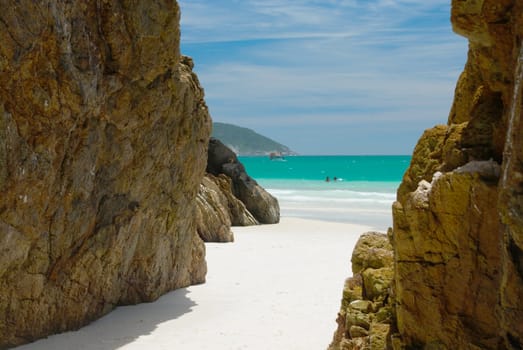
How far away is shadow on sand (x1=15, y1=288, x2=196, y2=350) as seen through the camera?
29.3 ft

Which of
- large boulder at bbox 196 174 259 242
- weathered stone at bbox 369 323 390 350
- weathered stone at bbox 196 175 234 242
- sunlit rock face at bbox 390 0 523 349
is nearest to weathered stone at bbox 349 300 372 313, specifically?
weathered stone at bbox 369 323 390 350

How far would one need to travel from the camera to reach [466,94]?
20.9 ft

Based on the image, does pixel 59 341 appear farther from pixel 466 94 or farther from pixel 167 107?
pixel 466 94

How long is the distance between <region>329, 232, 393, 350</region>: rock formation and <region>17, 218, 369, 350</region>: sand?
2.30 m

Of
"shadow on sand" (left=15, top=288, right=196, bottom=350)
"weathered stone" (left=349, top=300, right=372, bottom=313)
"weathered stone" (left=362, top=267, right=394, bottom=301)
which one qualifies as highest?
"weathered stone" (left=362, top=267, right=394, bottom=301)

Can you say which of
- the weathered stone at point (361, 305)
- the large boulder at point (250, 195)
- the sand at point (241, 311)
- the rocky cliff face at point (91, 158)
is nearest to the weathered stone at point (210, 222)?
the sand at point (241, 311)

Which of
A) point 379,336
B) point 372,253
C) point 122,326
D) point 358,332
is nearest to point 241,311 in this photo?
point 122,326

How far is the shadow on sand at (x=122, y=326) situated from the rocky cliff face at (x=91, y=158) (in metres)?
0.19

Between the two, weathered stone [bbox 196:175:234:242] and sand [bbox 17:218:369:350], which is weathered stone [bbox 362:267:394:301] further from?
weathered stone [bbox 196:175:234:242]

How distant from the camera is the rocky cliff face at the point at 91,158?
7961 mm

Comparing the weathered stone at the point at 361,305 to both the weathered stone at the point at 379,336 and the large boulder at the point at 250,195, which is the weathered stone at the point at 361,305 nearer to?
the weathered stone at the point at 379,336

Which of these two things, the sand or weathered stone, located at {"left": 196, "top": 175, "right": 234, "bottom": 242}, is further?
weathered stone, located at {"left": 196, "top": 175, "right": 234, "bottom": 242}

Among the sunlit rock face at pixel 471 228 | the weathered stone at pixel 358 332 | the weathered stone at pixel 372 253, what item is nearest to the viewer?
the sunlit rock face at pixel 471 228

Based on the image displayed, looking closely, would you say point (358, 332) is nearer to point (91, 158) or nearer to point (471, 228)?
point (471, 228)
